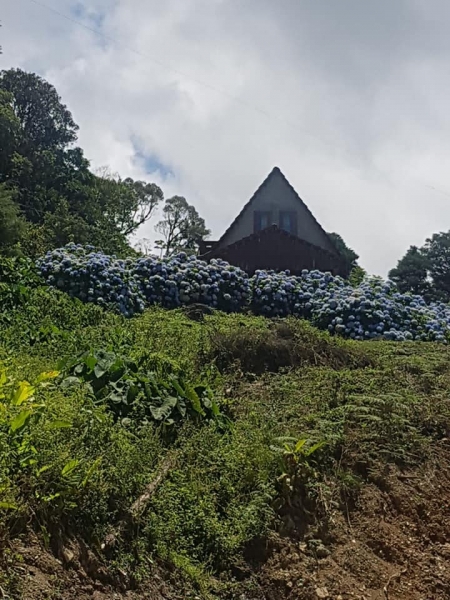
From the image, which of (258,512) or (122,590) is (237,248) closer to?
(258,512)

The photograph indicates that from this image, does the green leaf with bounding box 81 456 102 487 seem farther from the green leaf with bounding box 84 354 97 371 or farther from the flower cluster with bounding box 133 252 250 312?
the flower cluster with bounding box 133 252 250 312

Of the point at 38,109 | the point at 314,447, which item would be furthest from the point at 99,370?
the point at 38,109

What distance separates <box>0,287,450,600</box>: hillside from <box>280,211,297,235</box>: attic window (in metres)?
15.0

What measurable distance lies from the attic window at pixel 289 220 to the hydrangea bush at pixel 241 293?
Answer: 9.51m

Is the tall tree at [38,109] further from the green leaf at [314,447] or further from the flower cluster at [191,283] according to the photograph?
the green leaf at [314,447]

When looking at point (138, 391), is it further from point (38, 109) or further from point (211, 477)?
point (38, 109)

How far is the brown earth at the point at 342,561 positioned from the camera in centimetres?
269

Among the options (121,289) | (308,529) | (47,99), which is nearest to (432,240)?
(47,99)

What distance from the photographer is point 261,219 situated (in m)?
21.6

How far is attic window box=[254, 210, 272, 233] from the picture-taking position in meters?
21.5

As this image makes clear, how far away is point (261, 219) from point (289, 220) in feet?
3.13

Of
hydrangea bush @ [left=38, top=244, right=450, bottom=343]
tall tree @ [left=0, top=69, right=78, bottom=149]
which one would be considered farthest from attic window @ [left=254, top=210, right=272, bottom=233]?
hydrangea bush @ [left=38, top=244, right=450, bottom=343]

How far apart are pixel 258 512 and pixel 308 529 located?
34 centimetres

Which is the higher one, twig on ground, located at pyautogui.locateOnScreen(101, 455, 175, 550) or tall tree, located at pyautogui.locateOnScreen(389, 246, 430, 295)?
tall tree, located at pyautogui.locateOnScreen(389, 246, 430, 295)
